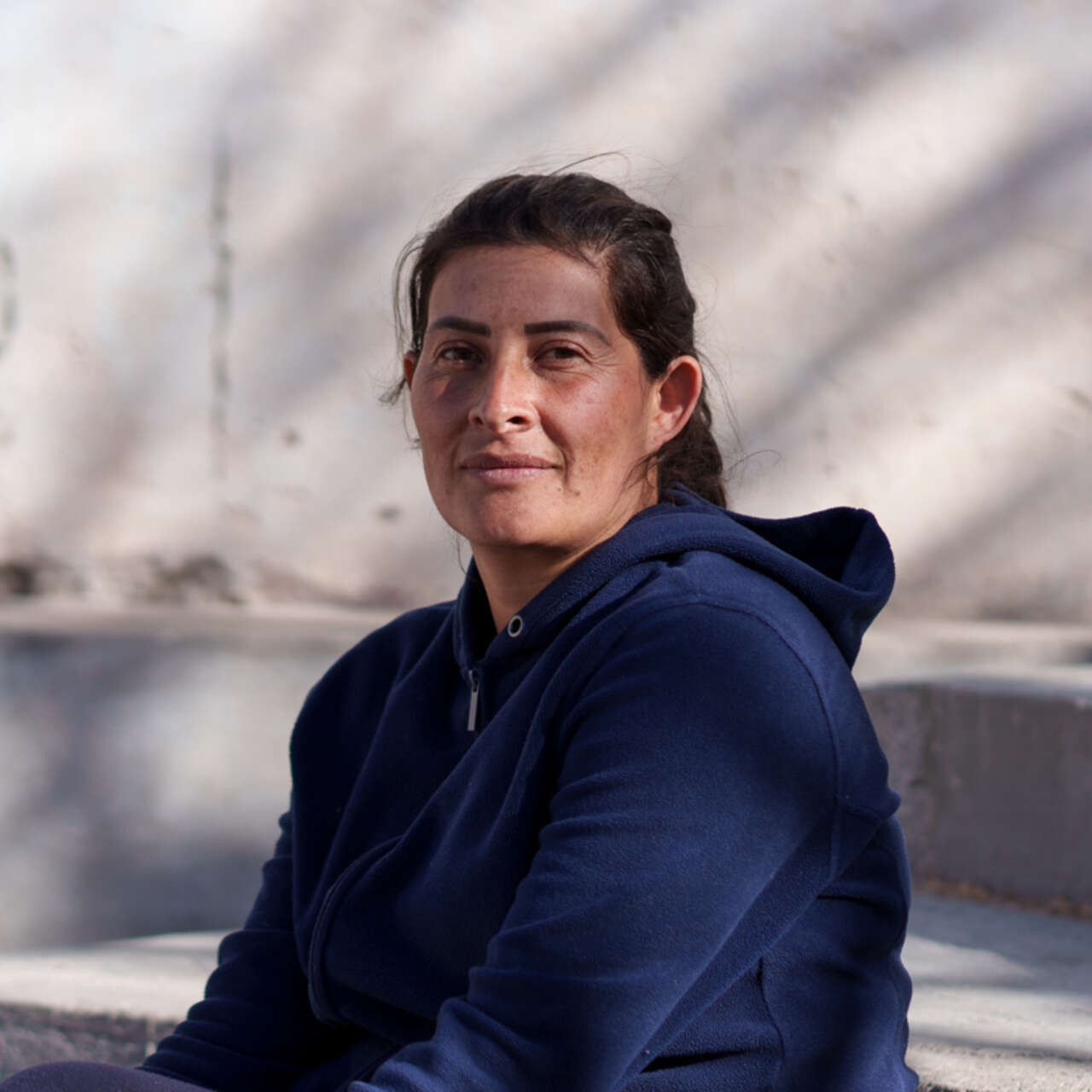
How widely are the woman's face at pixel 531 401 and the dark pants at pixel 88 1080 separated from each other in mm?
554

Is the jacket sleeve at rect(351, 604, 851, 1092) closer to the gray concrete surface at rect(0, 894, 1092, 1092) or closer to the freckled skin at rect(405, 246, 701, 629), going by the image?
the freckled skin at rect(405, 246, 701, 629)

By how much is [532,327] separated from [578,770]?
0.45 m

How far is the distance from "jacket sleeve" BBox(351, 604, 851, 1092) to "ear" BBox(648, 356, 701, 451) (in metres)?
0.35

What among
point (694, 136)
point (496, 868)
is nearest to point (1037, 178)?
point (694, 136)

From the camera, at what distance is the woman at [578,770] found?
44.3 inches

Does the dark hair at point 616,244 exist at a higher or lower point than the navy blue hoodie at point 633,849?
higher

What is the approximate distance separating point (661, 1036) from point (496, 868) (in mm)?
188

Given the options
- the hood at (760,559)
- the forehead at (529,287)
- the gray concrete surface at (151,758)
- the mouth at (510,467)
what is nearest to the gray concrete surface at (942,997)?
the gray concrete surface at (151,758)

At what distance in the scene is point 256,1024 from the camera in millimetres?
1577

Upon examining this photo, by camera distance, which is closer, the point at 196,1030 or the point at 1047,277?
the point at 196,1030

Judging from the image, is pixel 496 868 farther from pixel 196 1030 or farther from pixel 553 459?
pixel 196 1030

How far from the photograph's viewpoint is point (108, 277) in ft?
9.95

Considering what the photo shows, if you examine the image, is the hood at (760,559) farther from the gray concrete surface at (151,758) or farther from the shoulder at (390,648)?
the gray concrete surface at (151,758)

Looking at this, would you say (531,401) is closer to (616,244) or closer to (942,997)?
(616,244)
